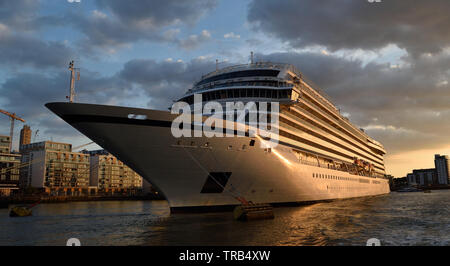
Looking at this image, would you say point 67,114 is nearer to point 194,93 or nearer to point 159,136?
point 159,136

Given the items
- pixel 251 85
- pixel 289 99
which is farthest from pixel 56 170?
pixel 289 99

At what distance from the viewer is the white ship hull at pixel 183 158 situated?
1641 cm

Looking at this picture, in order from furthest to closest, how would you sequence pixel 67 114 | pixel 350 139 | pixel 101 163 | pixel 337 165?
pixel 101 163
pixel 350 139
pixel 337 165
pixel 67 114

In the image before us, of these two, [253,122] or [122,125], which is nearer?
[122,125]

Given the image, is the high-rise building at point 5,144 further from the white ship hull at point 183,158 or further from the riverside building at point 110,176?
the white ship hull at point 183,158

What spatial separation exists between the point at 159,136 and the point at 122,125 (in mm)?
2000

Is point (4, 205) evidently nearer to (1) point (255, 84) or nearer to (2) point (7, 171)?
(2) point (7, 171)

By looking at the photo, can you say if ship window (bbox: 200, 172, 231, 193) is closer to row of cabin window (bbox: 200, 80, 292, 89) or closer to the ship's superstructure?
the ship's superstructure

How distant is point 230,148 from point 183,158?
299cm

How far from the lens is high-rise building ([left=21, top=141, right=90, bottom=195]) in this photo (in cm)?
9700

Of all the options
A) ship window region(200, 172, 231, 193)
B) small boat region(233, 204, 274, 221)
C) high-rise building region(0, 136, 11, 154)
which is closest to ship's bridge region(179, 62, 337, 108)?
ship window region(200, 172, 231, 193)

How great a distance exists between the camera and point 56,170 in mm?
98500
